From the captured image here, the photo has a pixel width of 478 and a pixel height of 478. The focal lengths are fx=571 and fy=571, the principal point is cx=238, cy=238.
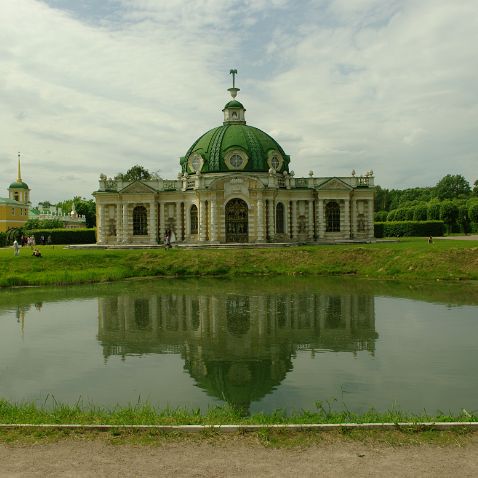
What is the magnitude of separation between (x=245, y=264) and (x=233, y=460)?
36.8m

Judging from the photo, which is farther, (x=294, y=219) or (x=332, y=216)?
(x=332, y=216)

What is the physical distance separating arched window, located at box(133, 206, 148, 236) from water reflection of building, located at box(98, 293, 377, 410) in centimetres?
3358

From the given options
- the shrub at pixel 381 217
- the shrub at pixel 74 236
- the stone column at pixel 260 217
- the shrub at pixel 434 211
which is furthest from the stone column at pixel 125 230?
the shrub at pixel 381 217

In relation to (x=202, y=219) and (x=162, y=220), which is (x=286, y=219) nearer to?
(x=202, y=219)

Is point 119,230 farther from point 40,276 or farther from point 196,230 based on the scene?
point 40,276

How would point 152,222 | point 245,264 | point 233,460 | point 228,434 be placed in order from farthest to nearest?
point 152,222
point 245,264
point 228,434
point 233,460

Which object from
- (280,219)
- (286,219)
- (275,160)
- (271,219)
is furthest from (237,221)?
(275,160)

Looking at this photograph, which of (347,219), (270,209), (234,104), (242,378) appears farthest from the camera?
(234,104)

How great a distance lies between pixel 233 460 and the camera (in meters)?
9.13

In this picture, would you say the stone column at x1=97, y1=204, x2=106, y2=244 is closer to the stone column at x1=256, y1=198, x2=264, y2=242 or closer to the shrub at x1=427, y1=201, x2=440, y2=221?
the stone column at x1=256, y1=198, x2=264, y2=242

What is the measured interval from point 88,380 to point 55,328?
861 cm

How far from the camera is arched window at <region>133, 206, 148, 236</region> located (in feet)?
215

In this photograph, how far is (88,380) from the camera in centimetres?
1566

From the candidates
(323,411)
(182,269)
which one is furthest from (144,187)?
(323,411)
